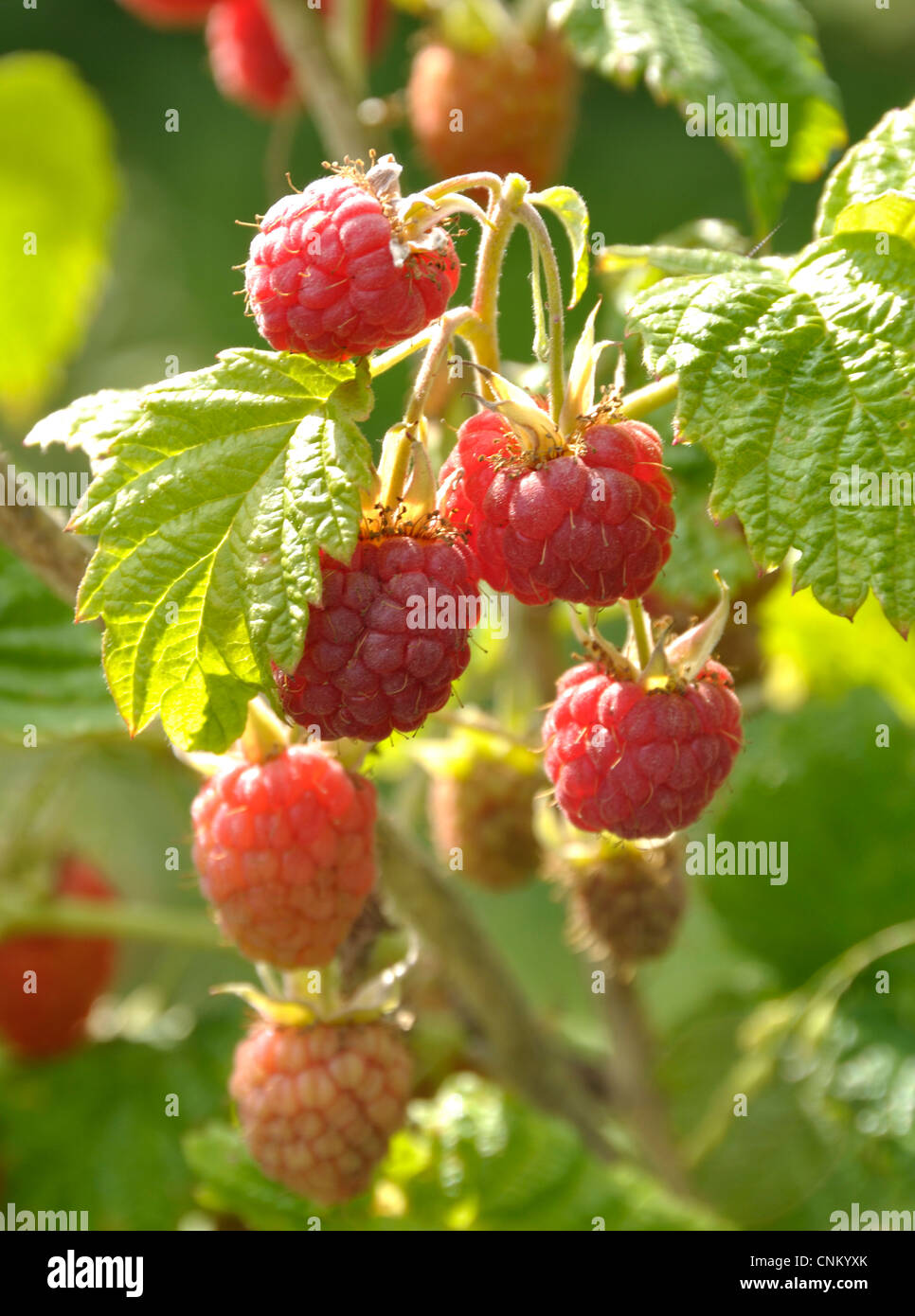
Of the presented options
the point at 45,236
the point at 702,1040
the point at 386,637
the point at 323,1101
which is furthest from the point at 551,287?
the point at 45,236

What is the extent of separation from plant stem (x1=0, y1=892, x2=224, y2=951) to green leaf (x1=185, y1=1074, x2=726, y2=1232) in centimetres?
15

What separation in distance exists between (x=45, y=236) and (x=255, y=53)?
635 mm

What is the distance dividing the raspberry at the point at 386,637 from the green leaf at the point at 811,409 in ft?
0.39

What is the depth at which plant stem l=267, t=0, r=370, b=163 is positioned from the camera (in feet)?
3.67

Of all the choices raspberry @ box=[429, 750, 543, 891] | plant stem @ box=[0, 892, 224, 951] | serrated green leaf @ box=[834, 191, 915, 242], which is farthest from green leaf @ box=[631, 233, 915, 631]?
plant stem @ box=[0, 892, 224, 951]

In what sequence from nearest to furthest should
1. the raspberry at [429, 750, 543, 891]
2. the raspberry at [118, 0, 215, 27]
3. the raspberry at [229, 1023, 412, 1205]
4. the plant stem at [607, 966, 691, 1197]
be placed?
the raspberry at [229, 1023, 412, 1205]
the raspberry at [429, 750, 543, 891]
the plant stem at [607, 966, 691, 1197]
the raspberry at [118, 0, 215, 27]

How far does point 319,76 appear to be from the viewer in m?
1.13

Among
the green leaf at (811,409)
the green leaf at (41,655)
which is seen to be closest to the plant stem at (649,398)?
the green leaf at (811,409)

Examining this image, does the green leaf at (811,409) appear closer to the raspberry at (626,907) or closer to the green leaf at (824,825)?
the raspberry at (626,907)

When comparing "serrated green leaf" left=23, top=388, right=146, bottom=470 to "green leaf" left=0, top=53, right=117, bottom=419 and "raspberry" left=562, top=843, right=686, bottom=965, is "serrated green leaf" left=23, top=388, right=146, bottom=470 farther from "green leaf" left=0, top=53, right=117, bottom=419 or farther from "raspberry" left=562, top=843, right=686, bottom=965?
"green leaf" left=0, top=53, right=117, bottom=419

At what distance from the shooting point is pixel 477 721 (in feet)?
3.28

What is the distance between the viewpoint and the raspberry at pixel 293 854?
69cm

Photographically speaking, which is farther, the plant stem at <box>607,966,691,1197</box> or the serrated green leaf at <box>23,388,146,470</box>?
the plant stem at <box>607,966,691,1197</box>
